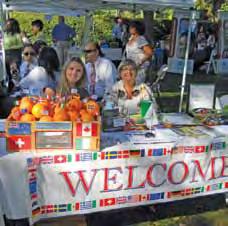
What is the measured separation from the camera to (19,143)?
2.61 m

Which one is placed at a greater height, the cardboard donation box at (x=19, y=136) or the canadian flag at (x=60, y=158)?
the cardboard donation box at (x=19, y=136)

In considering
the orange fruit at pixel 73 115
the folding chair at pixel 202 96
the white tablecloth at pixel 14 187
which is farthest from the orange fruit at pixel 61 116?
the folding chair at pixel 202 96

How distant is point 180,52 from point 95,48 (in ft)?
21.4

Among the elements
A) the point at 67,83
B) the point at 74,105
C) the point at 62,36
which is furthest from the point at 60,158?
the point at 62,36

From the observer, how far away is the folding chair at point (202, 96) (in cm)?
385

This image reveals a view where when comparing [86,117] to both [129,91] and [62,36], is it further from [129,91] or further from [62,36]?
[62,36]

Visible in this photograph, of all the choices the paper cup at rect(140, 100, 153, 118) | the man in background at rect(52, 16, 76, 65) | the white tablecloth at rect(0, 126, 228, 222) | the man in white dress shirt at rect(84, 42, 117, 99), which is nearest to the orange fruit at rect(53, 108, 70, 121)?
the white tablecloth at rect(0, 126, 228, 222)

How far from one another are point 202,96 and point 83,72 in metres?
1.08

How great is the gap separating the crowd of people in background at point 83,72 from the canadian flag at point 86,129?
1.05m

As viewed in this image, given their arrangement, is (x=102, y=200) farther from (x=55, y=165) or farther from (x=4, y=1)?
(x=4, y=1)

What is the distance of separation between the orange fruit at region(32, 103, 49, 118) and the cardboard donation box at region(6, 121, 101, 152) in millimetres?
112

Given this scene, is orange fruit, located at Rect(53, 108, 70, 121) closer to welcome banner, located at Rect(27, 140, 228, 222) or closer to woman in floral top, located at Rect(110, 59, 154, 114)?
welcome banner, located at Rect(27, 140, 228, 222)

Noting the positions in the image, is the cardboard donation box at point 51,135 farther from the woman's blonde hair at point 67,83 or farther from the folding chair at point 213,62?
the folding chair at point 213,62

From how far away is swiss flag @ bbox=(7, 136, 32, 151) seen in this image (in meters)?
2.59
